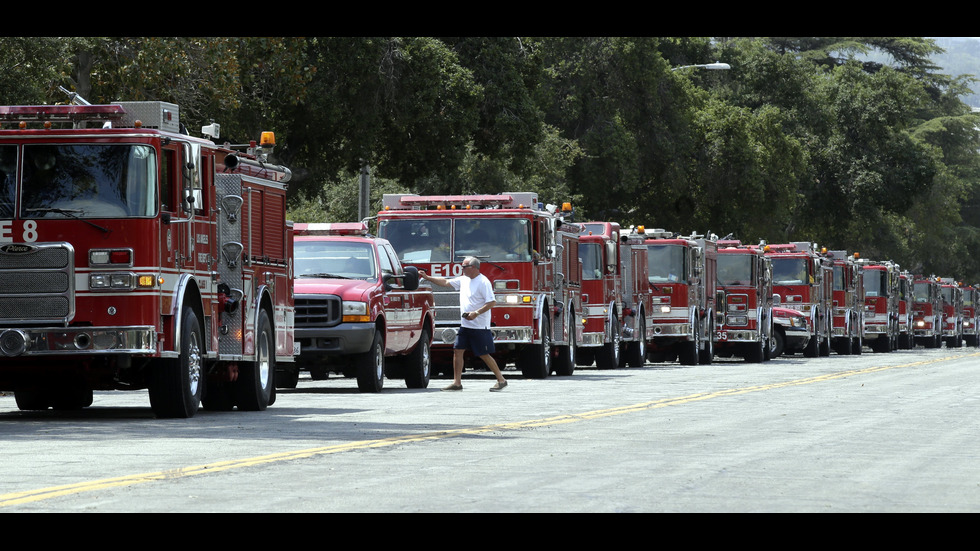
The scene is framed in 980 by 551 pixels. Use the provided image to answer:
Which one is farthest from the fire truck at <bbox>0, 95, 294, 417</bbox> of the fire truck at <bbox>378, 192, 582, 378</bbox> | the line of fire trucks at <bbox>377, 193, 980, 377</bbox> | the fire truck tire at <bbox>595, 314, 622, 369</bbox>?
the fire truck tire at <bbox>595, 314, 622, 369</bbox>

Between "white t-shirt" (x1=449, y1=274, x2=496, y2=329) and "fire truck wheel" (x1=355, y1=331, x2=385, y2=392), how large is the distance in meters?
1.61

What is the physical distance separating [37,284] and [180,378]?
1549mm

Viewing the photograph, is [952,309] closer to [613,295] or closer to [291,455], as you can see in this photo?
[613,295]

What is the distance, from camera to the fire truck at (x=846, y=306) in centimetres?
5169

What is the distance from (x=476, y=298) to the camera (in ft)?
76.9

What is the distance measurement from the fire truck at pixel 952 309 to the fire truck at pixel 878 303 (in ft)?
43.0

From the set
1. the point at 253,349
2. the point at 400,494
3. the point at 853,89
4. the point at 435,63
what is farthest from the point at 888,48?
the point at 400,494

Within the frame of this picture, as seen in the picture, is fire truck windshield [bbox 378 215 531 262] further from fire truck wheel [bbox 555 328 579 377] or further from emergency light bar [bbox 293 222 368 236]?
emergency light bar [bbox 293 222 368 236]

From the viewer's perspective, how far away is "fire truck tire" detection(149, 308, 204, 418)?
16.1 metres

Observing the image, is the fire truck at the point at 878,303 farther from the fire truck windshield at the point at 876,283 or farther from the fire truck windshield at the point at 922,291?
the fire truck windshield at the point at 922,291

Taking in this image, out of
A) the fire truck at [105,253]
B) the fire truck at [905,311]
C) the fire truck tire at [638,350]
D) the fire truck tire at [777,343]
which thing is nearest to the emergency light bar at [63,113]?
the fire truck at [105,253]

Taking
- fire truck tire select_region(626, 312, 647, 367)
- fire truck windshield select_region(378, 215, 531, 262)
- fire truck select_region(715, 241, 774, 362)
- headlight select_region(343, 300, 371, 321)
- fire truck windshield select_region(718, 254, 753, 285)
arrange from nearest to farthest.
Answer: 1. headlight select_region(343, 300, 371, 321)
2. fire truck windshield select_region(378, 215, 531, 262)
3. fire truck tire select_region(626, 312, 647, 367)
4. fire truck select_region(715, 241, 774, 362)
5. fire truck windshield select_region(718, 254, 753, 285)
